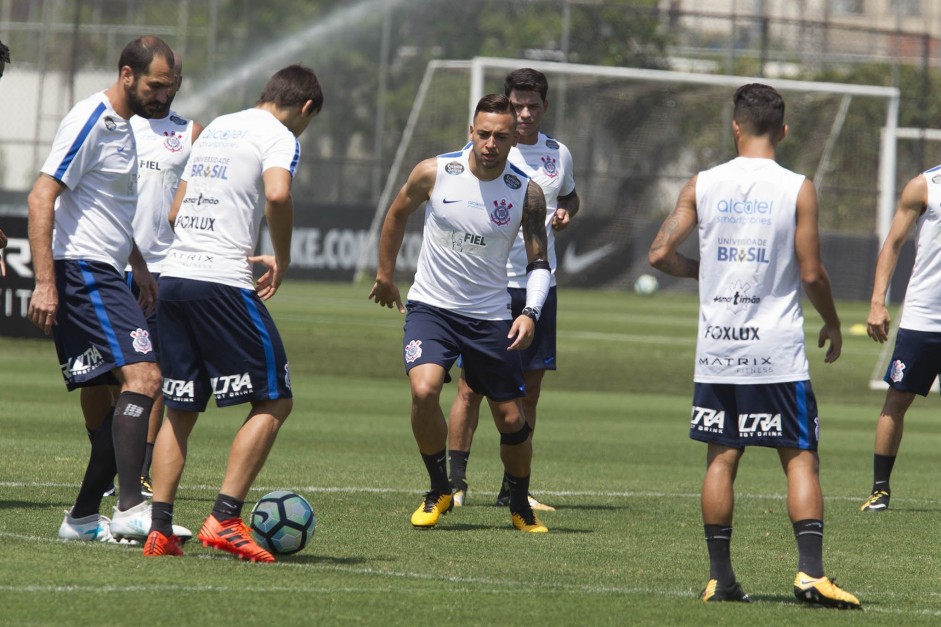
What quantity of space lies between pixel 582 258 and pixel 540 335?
2658 cm

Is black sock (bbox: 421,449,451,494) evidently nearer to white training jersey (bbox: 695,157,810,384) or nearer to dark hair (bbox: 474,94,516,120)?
dark hair (bbox: 474,94,516,120)

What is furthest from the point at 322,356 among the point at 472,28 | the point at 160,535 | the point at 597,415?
the point at 472,28

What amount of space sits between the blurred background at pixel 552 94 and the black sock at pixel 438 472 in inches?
955

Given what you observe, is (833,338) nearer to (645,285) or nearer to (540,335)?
(540,335)

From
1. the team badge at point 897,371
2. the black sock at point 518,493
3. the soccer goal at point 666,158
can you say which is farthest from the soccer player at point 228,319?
the soccer goal at point 666,158

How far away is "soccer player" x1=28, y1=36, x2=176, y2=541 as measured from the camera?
7578mm

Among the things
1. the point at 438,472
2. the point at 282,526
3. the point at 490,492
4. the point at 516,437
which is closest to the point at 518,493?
the point at 516,437

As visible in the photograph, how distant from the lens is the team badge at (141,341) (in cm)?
765

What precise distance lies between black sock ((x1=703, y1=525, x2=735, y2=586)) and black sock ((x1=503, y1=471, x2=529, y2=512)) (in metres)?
2.28

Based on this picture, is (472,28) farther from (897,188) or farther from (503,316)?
(503,316)

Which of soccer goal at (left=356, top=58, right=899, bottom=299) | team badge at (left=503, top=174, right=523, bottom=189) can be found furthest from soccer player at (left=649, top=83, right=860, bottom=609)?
soccer goal at (left=356, top=58, right=899, bottom=299)

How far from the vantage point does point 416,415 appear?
900cm

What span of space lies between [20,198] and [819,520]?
2953 centimetres

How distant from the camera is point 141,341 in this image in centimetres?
768
